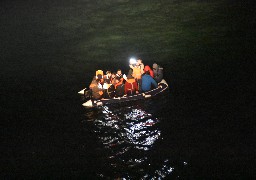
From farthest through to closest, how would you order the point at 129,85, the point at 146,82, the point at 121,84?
1. the point at 146,82
2. the point at 129,85
3. the point at 121,84

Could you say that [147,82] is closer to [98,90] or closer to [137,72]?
[137,72]

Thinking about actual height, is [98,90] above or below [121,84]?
below

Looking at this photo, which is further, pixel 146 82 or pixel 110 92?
pixel 146 82

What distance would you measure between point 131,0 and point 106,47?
2182cm

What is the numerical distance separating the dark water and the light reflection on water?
0.14 feet

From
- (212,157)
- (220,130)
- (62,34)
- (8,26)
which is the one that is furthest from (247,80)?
(8,26)

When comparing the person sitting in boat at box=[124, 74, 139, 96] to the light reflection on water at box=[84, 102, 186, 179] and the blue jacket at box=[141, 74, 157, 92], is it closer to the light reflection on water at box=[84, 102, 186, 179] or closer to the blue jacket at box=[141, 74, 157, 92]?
the blue jacket at box=[141, 74, 157, 92]

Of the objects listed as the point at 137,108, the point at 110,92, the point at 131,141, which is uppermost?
the point at 110,92

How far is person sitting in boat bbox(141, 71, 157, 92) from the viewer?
54.2ft

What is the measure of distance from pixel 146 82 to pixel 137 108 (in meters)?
1.59

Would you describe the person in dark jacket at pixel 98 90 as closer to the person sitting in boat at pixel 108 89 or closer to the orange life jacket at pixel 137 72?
the person sitting in boat at pixel 108 89

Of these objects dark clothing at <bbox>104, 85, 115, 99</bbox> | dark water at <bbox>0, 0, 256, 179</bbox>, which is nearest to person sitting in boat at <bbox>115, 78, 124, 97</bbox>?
dark clothing at <bbox>104, 85, 115, 99</bbox>

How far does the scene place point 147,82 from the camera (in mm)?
16609

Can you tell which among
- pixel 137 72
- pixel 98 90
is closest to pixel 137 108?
pixel 137 72
